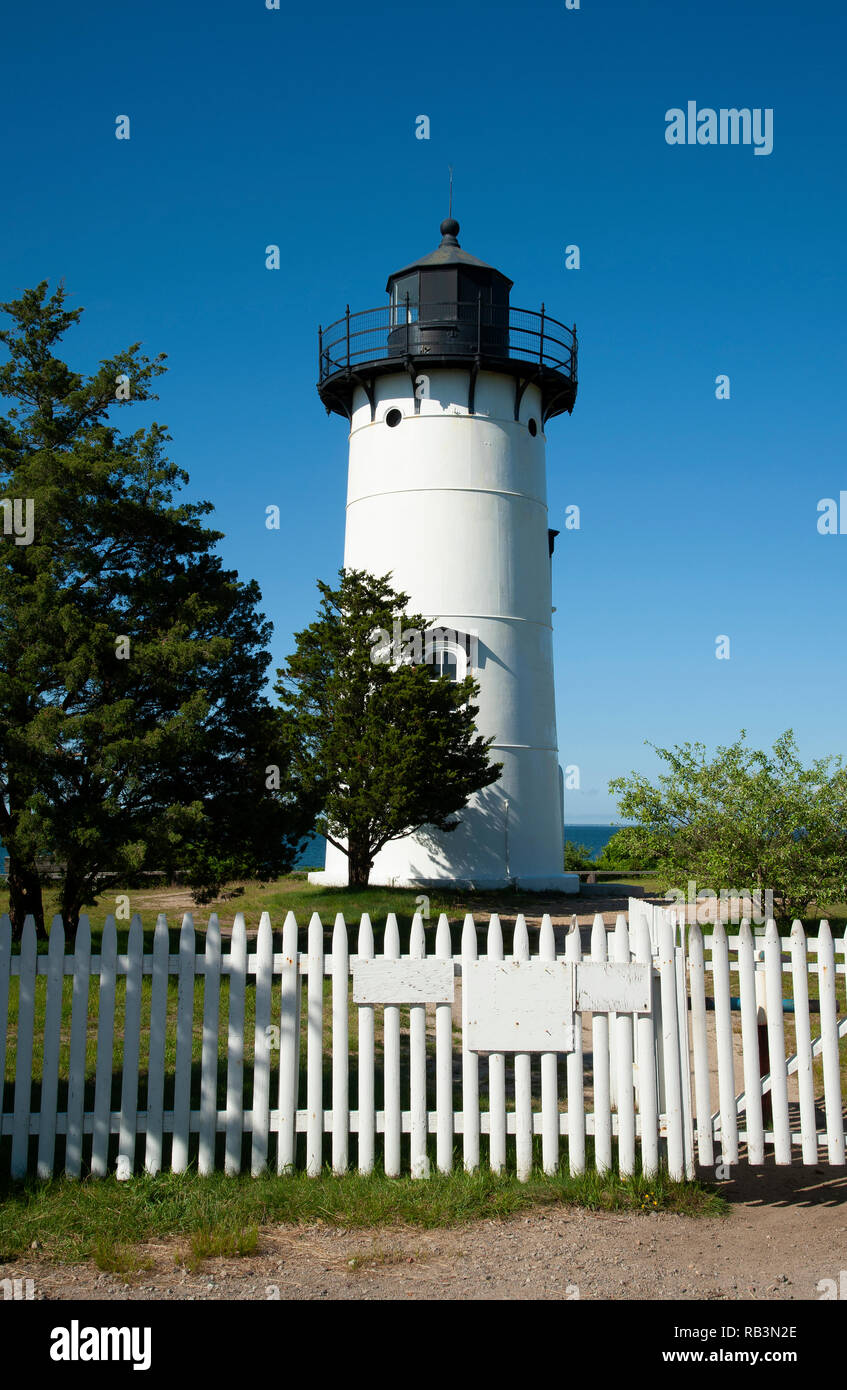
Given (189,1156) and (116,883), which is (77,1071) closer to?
(189,1156)

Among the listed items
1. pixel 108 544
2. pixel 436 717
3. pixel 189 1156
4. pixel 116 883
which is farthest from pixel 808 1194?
pixel 436 717

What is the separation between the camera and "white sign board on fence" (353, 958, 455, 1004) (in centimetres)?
576

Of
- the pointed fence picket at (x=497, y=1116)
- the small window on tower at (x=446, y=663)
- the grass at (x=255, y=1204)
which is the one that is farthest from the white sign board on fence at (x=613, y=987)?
the small window on tower at (x=446, y=663)

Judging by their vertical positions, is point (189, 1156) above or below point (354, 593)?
below

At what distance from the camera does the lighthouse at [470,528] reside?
22.1 m

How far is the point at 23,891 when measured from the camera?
1403 centimetres

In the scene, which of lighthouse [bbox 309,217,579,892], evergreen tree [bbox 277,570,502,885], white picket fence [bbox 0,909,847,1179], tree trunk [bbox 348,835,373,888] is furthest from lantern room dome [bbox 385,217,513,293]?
white picket fence [bbox 0,909,847,1179]

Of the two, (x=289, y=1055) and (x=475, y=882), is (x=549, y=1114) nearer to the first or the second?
(x=289, y=1055)

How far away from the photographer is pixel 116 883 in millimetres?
13312

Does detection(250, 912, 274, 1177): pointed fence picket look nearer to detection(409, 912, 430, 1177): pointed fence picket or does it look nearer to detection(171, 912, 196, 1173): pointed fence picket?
detection(171, 912, 196, 1173): pointed fence picket

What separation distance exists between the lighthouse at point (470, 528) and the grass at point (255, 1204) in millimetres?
16062

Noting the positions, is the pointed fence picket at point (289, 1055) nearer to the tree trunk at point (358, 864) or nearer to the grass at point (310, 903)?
the grass at point (310, 903)

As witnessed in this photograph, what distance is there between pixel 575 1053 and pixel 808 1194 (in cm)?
156

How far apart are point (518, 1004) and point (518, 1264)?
140cm
